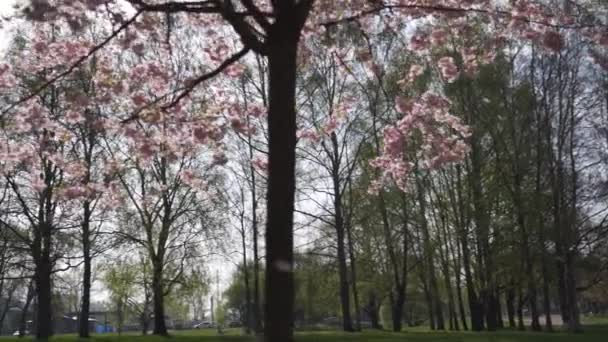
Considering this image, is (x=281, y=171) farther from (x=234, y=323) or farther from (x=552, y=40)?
(x=234, y=323)

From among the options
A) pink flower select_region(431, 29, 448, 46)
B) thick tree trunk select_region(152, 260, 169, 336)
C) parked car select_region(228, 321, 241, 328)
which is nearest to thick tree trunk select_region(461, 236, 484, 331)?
thick tree trunk select_region(152, 260, 169, 336)

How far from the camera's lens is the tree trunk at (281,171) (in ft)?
15.7

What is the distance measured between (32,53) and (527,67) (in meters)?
24.3

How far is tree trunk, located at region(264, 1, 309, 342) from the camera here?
4.77 m

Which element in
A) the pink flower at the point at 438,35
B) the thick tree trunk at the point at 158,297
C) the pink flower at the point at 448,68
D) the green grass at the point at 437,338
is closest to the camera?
the pink flower at the point at 438,35

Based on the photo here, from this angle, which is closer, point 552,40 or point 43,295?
point 552,40

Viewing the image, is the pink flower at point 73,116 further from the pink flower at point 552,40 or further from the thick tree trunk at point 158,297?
the thick tree trunk at point 158,297

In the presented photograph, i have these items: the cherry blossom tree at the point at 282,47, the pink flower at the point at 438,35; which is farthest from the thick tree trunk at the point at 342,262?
the pink flower at the point at 438,35

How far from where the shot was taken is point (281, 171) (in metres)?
4.98

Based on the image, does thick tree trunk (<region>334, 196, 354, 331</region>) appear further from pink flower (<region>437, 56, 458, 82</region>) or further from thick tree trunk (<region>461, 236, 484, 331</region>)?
pink flower (<region>437, 56, 458, 82</region>)

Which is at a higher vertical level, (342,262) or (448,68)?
(448,68)

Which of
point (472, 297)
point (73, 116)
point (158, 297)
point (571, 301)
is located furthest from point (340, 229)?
point (73, 116)

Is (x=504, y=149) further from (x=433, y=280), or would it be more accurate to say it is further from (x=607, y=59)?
(x=607, y=59)

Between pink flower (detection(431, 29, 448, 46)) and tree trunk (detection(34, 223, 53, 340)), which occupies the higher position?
pink flower (detection(431, 29, 448, 46))
